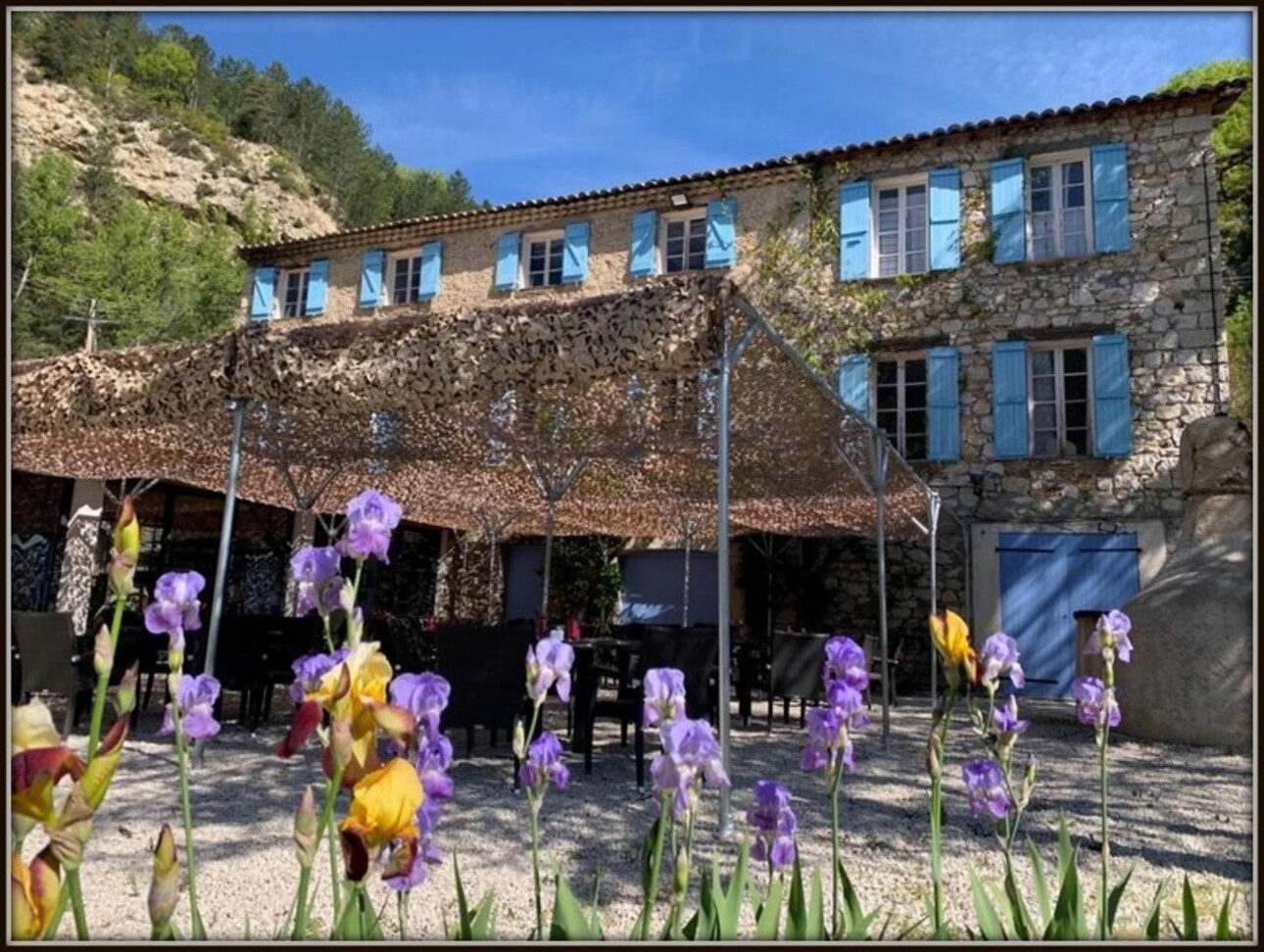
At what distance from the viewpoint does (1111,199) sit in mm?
9922

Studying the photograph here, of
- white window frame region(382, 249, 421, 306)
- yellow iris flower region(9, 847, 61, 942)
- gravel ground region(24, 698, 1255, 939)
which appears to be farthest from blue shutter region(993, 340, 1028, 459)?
yellow iris flower region(9, 847, 61, 942)

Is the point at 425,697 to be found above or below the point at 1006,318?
below

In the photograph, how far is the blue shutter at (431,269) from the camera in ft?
44.0

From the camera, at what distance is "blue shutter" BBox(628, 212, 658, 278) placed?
12086 mm

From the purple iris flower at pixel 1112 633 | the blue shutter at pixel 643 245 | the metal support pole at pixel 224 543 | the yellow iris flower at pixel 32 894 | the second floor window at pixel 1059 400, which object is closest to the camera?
the yellow iris flower at pixel 32 894

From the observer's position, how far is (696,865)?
301 cm

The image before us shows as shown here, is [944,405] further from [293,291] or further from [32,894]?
[293,291]

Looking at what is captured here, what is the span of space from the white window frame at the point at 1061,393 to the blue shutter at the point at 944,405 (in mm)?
811

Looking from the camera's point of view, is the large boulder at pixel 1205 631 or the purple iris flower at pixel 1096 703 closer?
the purple iris flower at pixel 1096 703

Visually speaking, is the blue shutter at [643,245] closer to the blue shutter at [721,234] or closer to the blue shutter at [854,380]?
the blue shutter at [721,234]

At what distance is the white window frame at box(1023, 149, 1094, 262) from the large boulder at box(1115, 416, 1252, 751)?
14.0 feet

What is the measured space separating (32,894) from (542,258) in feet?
42.7

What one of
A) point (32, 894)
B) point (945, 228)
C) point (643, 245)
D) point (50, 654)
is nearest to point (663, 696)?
point (32, 894)

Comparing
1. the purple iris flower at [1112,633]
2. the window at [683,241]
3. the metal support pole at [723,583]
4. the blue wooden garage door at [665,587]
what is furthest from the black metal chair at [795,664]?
the window at [683,241]
